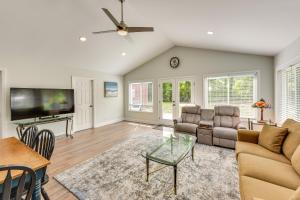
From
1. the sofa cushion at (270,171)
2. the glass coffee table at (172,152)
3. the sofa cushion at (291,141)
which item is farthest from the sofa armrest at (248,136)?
the glass coffee table at (172,152)

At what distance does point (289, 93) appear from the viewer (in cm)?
342

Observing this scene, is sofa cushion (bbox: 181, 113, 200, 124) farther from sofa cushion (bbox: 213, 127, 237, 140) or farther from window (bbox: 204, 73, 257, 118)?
window (bbox: 204, 73, 257, 118)

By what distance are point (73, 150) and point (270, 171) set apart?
148 inches

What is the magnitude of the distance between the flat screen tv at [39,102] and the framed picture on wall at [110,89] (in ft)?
5.39

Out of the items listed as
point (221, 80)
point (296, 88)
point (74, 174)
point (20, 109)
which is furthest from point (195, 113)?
point (20, 109)

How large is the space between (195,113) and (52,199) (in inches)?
156

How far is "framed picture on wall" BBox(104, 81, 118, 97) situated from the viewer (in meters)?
6.42

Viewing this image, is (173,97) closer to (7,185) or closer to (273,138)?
(273,138)

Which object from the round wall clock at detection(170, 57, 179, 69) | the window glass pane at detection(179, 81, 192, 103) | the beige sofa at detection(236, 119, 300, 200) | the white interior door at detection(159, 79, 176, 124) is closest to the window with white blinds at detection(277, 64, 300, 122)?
the beige sofa at detection(236, 119, 300, 200)

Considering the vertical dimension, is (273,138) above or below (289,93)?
below

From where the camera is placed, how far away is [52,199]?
1928 mm

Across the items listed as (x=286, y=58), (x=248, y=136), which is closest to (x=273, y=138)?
(x=248, y=136)

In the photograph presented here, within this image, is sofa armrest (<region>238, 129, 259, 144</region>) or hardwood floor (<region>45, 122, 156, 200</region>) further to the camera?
sofa armrest (<region>238, 129, 259, 144</region>)

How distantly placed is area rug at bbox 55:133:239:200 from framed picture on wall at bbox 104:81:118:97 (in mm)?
3641
